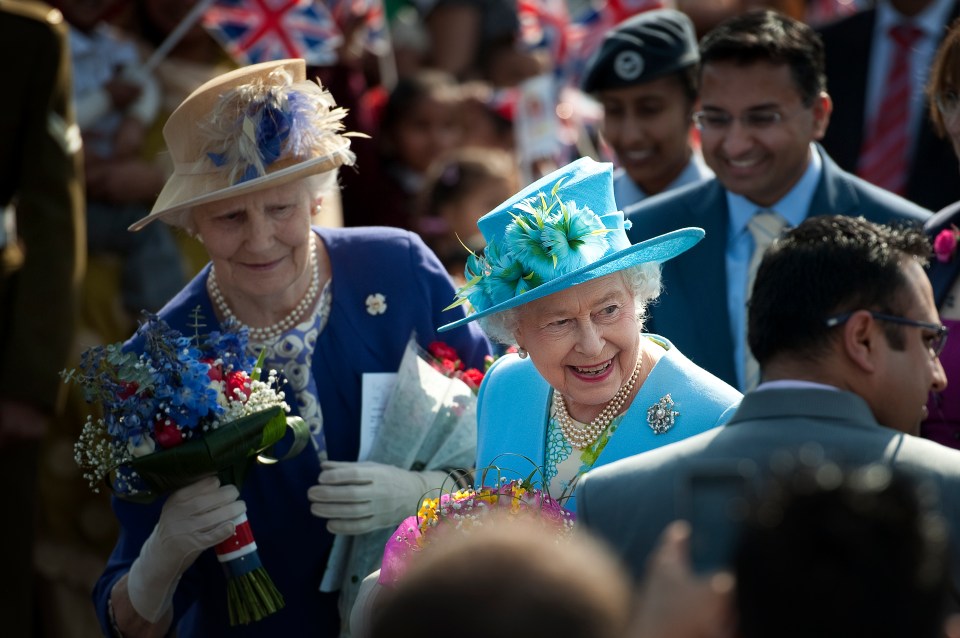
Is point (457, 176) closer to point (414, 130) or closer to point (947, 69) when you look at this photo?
point (414, 130)

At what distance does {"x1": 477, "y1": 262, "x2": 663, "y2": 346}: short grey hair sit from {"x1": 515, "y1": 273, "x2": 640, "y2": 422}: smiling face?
22 mm

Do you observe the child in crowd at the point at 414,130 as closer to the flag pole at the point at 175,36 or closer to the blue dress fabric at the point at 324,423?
the flag pole at the point at 175,36

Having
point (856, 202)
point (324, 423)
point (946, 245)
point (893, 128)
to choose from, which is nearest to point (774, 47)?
point (856, 202)

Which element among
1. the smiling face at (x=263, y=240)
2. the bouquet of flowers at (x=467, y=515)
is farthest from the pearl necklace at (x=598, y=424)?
the smiling face at (x=263, y=240)

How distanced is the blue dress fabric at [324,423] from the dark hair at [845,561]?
8.43 feet

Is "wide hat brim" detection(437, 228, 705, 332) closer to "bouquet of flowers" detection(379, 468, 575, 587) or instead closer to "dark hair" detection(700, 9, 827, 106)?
"bouquet of flowers" detection(379, 468, 575, 587)

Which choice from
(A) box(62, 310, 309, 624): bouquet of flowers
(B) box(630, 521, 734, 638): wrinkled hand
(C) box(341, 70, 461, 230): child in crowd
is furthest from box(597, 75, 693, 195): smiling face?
(B) box(630, 521, 734, 638): wrinkled hand

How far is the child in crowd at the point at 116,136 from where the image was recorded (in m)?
6.20

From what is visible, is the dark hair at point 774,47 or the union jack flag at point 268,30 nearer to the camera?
the dark hair at point 774,47

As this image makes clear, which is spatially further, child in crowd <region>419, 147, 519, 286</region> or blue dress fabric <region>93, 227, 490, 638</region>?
child in crowd <region>419, 147, 519, 286</region>

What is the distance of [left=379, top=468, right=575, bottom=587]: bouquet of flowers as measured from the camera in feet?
10.1

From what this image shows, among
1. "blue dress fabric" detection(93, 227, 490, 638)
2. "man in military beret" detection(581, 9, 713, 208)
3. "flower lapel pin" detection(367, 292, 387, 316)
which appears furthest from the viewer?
"man in military beret" detection(581, 9, 713, 208)

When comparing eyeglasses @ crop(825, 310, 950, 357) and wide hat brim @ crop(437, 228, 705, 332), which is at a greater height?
wide hat brim @ crop(437, 228, 705, 332)

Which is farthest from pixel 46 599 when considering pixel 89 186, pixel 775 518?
pixel 775 518
